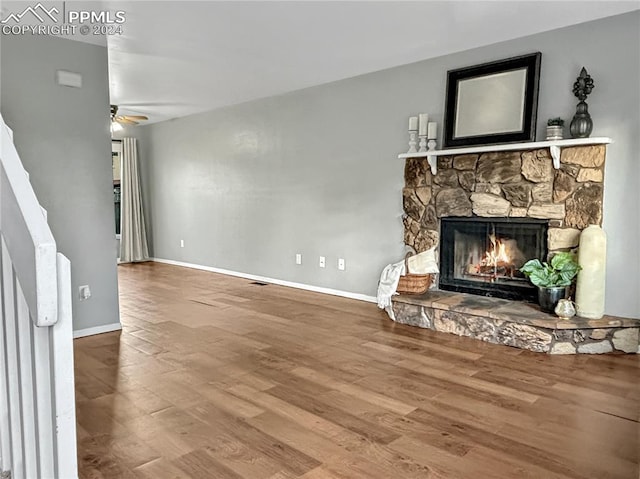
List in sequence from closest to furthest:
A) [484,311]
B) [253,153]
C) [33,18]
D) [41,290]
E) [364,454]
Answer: [41,290] → [364,454] → [33,18] → [484,311] → [253,153]

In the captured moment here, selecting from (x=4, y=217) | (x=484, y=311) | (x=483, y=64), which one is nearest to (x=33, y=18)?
(x=4, y=217)

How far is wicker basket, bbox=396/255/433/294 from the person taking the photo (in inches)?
163

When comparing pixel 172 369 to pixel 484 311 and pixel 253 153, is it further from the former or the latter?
pixel 253 153

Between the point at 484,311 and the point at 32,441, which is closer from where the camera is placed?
the point at 32,441

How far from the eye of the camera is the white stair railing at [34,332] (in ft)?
2.94

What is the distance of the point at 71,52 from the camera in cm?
357

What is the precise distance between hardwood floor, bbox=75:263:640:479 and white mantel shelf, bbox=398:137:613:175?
4.92 ft

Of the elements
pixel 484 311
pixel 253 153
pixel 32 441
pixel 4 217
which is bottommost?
pixel 484 311

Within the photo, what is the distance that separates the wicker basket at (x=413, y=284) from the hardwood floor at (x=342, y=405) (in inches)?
14.8

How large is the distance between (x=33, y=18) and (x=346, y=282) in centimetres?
359

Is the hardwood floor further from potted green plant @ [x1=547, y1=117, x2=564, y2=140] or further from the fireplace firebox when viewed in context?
potted green plant @ [x1=547, y1=117, x2=564, y2=140]

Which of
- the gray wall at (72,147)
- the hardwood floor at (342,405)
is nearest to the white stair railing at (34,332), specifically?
the hardwood floor at (342,405)

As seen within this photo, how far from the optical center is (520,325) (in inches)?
130

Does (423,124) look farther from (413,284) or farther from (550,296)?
(550,296)
